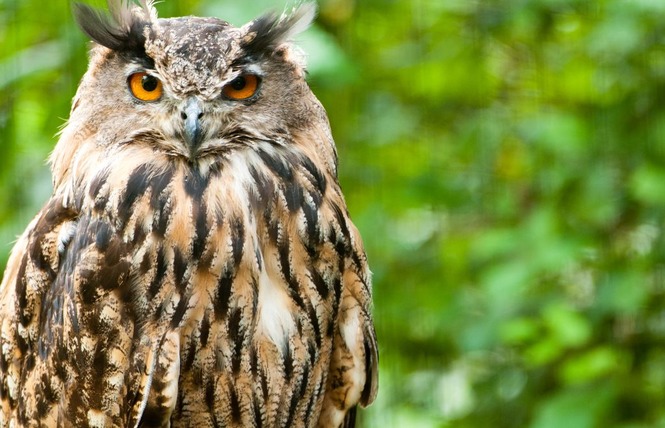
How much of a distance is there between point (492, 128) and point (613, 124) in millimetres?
433

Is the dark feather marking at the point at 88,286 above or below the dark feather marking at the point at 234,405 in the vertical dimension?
above

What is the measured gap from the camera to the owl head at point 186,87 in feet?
6.72

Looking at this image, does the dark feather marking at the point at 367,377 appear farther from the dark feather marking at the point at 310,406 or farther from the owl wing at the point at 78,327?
the owl wing at the point at 78,327

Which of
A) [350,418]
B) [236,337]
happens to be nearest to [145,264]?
[236,337]

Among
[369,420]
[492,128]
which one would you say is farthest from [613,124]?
[369,420]

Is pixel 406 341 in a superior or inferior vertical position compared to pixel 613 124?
inferior

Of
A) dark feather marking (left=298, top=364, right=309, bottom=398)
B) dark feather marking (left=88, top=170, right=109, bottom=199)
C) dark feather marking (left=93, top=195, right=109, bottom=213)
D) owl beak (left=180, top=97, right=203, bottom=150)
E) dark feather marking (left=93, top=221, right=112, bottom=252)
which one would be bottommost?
dark feather marking (left=298, top=364, right=309, bottom=398)

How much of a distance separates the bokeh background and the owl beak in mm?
694

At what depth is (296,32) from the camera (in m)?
2.24

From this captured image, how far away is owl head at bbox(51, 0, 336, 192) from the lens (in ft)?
6.72

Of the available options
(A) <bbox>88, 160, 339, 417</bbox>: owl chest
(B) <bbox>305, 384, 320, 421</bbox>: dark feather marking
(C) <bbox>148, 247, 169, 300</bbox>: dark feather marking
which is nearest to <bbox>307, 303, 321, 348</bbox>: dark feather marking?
(A) <bbox>88, 160, 339, 417</bbox>: owl chest

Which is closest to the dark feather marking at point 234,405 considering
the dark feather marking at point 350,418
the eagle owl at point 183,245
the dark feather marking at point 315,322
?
the eagle owl at point 183,245

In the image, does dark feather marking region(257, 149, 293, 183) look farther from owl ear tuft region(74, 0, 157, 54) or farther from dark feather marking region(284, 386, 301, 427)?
dark feather marking region(284, 386, 301, 427)

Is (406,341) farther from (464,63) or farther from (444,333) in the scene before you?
(464,63)
